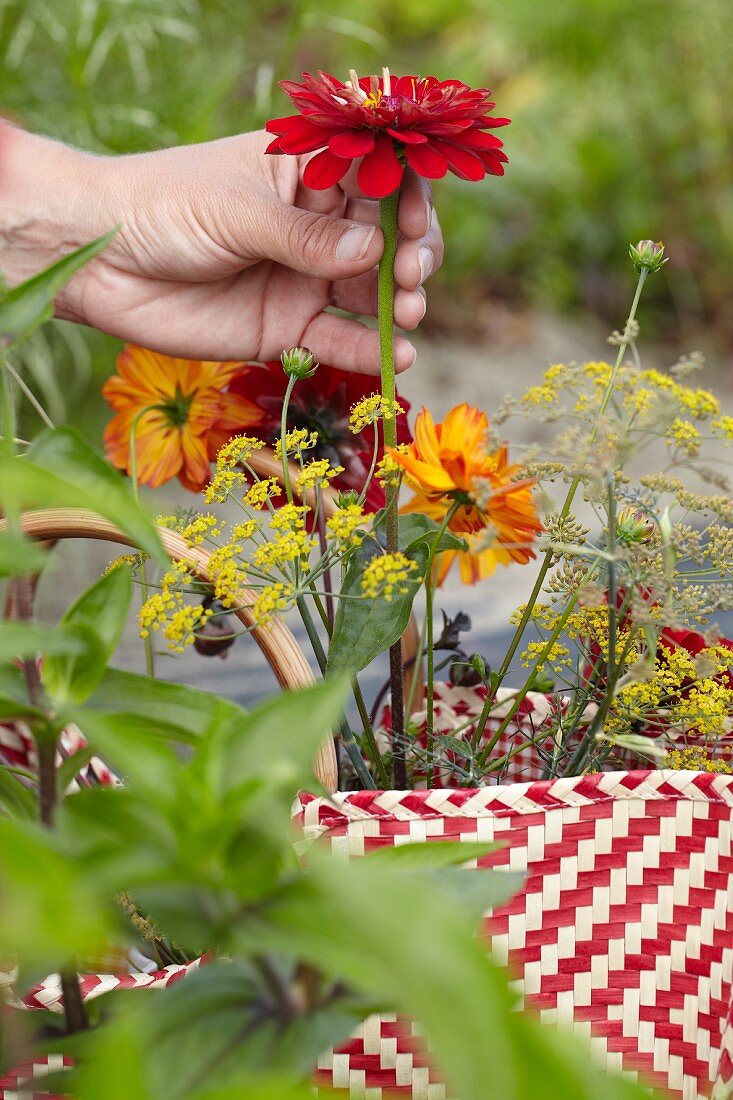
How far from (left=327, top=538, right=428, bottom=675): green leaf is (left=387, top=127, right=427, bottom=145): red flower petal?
0.17 meters

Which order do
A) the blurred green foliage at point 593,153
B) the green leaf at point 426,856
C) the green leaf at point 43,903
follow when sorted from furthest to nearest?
the blurred green foliage at point 593,153 → the green leaf at point 426,856 → the green leaf at point 43,903

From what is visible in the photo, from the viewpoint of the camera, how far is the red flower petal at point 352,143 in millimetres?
475

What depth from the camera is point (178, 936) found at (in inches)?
10.7

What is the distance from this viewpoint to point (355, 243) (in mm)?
596

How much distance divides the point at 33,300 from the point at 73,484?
71mm

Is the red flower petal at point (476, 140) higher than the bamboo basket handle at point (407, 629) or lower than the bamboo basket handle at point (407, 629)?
higher

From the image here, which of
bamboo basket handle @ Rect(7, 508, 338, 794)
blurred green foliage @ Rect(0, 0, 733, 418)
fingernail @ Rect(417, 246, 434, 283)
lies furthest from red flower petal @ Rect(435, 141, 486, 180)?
blurred green foliage @ Rect(0, 0, 733, 418)

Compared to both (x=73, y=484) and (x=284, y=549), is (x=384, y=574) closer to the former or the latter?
(x=284, y=549)

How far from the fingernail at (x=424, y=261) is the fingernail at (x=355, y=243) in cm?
3

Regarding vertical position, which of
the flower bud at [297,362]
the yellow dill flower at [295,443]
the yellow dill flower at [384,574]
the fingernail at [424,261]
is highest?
the fingernail at [424,261]

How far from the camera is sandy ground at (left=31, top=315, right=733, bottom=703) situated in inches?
39.6

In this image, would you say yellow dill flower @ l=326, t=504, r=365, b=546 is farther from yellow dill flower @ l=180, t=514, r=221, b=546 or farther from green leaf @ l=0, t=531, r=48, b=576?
green leaf @ l=0, t=531, r=48, b=576

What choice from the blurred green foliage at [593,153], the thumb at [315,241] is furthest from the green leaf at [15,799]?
the blurred green foliage at [593,153]

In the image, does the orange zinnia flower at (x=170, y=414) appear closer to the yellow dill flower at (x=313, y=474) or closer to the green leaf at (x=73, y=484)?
the yellow dill flower at (x=313, y=474)
